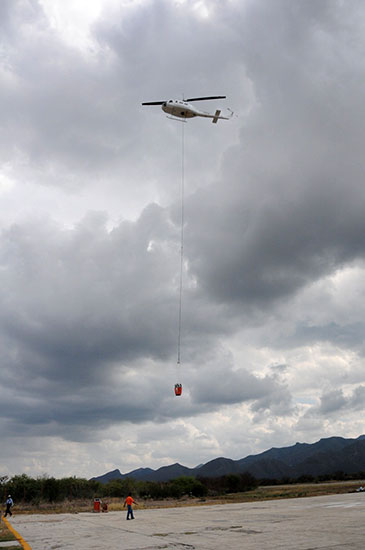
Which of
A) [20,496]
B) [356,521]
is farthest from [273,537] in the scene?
[20,496]

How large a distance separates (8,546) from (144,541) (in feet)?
16.3

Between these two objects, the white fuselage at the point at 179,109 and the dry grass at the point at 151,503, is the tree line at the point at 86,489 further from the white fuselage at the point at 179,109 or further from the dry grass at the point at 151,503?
the white fuselage at the point at 179,109

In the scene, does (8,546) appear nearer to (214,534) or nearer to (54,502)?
(214,534)

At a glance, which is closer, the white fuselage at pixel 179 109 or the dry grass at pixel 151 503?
the white fuselage at pixel 179 109

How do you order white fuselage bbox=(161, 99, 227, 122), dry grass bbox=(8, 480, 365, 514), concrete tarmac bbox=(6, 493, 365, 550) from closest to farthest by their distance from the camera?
concrete tarmac bbox=(6, 493, 365, 550) → white fuselage bbox=(161, 99, 227, 122) → dry grass bbox=(8, 480, 365, 514)

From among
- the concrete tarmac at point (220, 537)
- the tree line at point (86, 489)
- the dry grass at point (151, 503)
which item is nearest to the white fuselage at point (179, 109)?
the concrete tarmac at point (220, 537)

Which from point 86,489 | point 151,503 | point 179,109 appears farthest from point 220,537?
point 86,489

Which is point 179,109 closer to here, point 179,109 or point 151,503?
point 179,109

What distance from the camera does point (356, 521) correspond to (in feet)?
72.1

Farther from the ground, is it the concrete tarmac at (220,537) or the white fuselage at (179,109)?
the white fuselage at (179,109)

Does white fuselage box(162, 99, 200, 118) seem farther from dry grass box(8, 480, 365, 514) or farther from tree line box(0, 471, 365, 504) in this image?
tree line box(0, 471, 365, 504)

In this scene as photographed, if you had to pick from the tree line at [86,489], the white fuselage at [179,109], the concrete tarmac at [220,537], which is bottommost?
the tree line at [86,489]

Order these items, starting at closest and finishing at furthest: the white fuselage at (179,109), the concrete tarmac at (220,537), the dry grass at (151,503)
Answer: the concrete tarmac at (220,537) → the white fuselage at (179,109) → the dry grass at (151,503)

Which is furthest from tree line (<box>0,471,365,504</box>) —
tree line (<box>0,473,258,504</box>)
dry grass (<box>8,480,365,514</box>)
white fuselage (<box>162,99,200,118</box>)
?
white fuselage (<box>162,99,200,118</box>)
